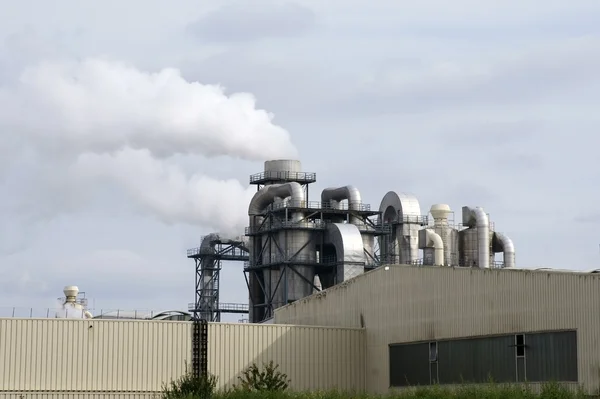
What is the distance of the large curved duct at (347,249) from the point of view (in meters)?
81.1

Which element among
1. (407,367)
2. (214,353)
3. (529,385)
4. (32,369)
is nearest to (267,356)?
(214,353)

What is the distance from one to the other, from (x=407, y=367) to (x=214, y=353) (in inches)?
302

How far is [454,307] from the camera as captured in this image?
44.2 metres

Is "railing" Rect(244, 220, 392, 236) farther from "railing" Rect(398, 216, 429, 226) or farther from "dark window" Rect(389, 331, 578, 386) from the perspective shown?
"dark window" Rect(389, 331, 578, 386)

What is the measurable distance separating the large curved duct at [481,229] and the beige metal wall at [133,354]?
33.9 metres

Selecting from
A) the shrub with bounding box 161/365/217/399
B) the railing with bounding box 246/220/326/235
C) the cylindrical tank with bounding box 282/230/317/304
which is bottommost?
the shrub with bounding box 161/365/217/399

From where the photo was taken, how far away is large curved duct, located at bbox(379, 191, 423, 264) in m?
84.8

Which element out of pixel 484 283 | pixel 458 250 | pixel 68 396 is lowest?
pixel 68 396

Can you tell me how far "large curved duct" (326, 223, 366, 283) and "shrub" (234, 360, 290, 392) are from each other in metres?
32.0

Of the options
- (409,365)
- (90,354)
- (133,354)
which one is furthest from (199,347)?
(409,365)

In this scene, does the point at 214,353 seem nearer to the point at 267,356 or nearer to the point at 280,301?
the point at 267,356

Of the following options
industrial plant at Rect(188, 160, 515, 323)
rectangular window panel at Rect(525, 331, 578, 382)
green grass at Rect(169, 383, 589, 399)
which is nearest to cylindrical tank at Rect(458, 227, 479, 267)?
industrial plant at Rect(188, 160, 515, 323)

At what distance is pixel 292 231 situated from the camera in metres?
83.9

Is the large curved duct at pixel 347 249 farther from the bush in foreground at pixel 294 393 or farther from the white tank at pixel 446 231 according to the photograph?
the bush in foreground at pixel 294 393
